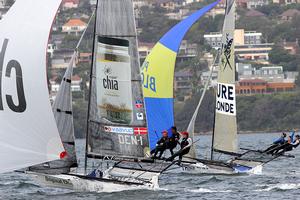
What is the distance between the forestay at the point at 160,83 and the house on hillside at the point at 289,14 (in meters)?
125

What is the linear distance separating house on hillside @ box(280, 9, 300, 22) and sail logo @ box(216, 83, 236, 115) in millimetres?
124601

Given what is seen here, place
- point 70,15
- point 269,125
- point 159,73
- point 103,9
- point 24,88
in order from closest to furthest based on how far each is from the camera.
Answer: point 24,88, point 103,9, point 159,73, point 269,125, point 70,15

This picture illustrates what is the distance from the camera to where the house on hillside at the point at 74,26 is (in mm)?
174250

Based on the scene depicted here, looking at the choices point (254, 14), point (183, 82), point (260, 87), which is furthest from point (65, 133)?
point (254, 14)

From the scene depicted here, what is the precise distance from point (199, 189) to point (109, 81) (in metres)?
4.08

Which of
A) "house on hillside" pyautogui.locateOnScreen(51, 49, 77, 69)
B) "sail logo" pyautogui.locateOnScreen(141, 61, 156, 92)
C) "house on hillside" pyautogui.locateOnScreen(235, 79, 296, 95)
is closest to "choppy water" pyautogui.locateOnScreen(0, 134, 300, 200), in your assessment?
"sail logo" pyautogui.locateOnScreen(141, 61, 156, 92)

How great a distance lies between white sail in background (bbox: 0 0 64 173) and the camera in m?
25.4

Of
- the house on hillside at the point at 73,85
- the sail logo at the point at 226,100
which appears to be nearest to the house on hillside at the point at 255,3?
the house on hillside at the point at 73,85

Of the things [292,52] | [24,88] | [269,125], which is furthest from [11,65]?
[292,52]

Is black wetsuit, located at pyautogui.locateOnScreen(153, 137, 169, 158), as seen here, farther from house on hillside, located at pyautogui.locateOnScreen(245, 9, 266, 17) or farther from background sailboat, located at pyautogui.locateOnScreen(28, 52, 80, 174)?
house on hillside, located at pyautogui.locateOnScreen(245, 9, 266, 17)

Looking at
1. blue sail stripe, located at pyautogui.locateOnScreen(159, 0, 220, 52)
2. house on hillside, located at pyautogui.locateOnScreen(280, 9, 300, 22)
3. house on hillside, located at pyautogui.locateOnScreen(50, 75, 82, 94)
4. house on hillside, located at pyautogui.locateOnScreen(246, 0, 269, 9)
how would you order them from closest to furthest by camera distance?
blue sail stripe, located at pyautogui.locateOnScreen(159, 0, 220, 52) → house on hillside, located at pyautogui.locateOnScreen(50, 75, 82, 94) → house on hillside, located at pyautogui.locateOnScreen(280, 9, 300, 22) → house on hillside, located at pyautogui.locateOnScreen(246, 0, 269, 9)

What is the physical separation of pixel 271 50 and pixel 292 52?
742 cm

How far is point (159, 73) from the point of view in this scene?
35125 mm

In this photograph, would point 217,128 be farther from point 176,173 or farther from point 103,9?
point 103,9
